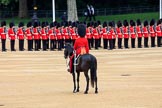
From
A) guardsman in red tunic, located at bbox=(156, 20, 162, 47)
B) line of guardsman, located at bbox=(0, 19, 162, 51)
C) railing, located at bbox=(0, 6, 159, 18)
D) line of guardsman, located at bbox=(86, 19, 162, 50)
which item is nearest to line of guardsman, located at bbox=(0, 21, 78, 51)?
line of guardsman, located at bbox=(0, 19, 162, 51)

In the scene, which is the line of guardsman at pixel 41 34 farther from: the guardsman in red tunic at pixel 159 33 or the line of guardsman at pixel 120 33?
the guardsman in red tunic at pixel 159 33

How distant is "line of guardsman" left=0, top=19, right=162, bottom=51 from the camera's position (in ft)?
107

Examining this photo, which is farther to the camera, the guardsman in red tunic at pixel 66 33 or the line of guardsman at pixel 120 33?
the line of guardsman at pixel 120 33

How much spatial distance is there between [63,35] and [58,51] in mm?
1005

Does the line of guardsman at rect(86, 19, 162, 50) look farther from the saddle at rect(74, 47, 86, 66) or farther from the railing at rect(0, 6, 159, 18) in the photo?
the railing at rect(0, 6, 159, 18)

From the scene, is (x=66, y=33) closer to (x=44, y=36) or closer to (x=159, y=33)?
(x=44, y=36)

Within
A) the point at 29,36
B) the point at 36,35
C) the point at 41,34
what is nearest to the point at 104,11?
the point at 41,34

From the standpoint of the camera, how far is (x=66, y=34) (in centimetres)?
3309

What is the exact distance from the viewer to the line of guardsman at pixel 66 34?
3275 centimetres

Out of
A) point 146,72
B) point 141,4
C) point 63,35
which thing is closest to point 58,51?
point 63,35

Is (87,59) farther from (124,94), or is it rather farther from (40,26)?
(40,26)

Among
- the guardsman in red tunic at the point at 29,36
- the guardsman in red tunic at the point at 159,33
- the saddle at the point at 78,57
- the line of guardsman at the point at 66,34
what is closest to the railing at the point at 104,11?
the guardsman in red tunic at the point at 159,33

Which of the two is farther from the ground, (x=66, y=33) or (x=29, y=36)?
(x=66, y=33)

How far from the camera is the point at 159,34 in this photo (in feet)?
112
